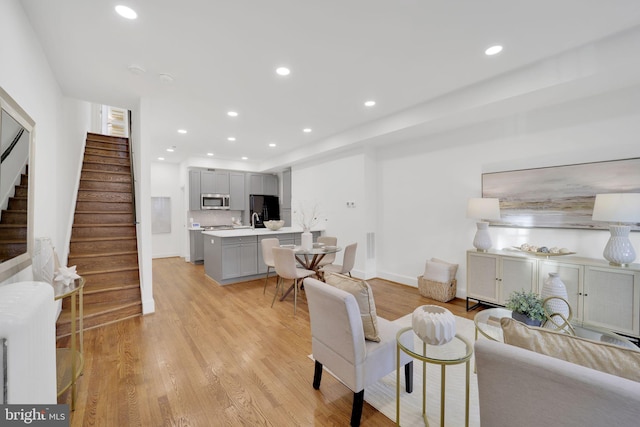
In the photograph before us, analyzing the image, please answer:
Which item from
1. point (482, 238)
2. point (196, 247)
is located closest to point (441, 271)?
point (482, 238)

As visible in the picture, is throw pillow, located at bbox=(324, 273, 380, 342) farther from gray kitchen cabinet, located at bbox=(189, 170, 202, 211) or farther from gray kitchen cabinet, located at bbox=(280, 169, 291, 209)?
gray kitchen cabinet, located at bbox=(189, 170, 202, 211)

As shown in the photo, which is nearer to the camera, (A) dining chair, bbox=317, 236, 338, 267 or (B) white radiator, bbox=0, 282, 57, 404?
(B) white radiator, bbox=0, 282, 57, 404

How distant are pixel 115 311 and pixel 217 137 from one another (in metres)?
3.39

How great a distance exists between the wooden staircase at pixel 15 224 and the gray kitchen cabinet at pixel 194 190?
5.20 meters

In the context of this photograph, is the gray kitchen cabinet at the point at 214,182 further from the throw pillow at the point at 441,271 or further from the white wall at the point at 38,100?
the throw pillow at the point at 441,271

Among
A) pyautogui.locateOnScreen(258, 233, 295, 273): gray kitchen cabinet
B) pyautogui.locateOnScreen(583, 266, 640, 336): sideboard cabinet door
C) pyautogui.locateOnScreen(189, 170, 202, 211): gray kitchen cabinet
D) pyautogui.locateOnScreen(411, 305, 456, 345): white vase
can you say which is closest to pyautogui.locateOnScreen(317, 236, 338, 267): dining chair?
pyautogui.locateOnScreen(258, 233, 295, 273): gray kitchen cabinet

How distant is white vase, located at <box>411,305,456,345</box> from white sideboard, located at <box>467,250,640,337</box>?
2335 millimetres

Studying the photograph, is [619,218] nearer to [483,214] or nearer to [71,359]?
[483,214]

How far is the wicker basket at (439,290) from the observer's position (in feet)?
12.3

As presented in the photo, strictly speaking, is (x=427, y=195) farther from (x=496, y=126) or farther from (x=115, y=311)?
(x=115, y=311)

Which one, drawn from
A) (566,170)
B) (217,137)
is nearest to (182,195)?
(217,137)

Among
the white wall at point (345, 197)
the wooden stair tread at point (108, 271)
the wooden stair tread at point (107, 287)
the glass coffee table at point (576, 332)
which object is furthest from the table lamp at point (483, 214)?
the wooden stair tread at point (108, 271)

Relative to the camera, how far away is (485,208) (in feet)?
11.1

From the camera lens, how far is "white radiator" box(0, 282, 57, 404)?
93 cm
